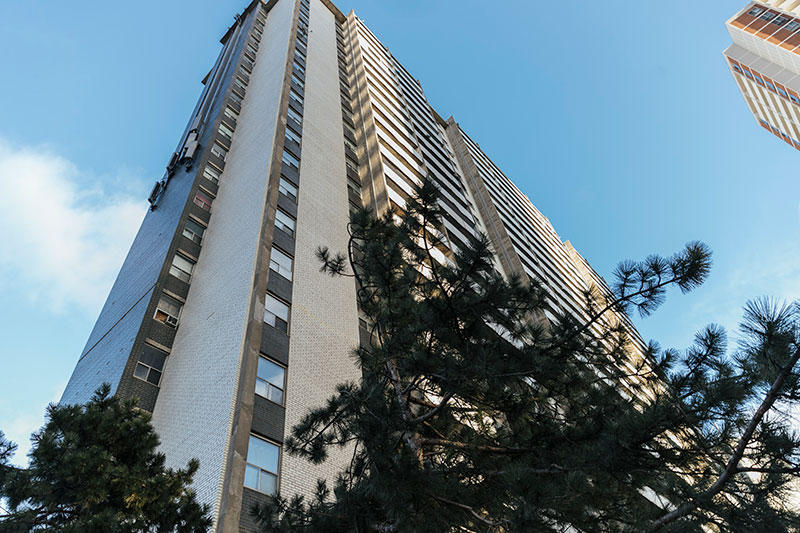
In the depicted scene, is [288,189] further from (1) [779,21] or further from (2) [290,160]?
(1) [779,21]

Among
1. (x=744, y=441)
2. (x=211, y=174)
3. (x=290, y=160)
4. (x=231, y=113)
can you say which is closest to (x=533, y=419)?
(x=744, y=441)

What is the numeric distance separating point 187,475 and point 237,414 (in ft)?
15.8

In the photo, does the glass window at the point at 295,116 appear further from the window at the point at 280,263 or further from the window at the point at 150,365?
the window at the point at 150,365

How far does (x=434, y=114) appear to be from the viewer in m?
53.8

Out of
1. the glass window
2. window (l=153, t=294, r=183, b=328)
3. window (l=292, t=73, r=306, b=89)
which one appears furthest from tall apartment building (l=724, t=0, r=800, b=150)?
window (l=153, t=294, r=183, b=328)

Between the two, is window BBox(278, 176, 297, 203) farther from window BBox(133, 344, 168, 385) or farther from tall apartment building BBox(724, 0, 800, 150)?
tall apartment building BBox(724, 0, 800, 150)

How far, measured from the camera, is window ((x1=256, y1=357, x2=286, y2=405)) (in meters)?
13.9

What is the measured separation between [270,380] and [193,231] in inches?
406

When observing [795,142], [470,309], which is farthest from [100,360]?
[795,142]

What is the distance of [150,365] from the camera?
16.4 m

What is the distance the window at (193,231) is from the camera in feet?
70.2

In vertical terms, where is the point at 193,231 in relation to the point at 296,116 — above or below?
below

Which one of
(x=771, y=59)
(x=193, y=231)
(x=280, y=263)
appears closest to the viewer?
(x=280, y=263)

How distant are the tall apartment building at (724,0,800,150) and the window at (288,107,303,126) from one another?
41.3 meters
